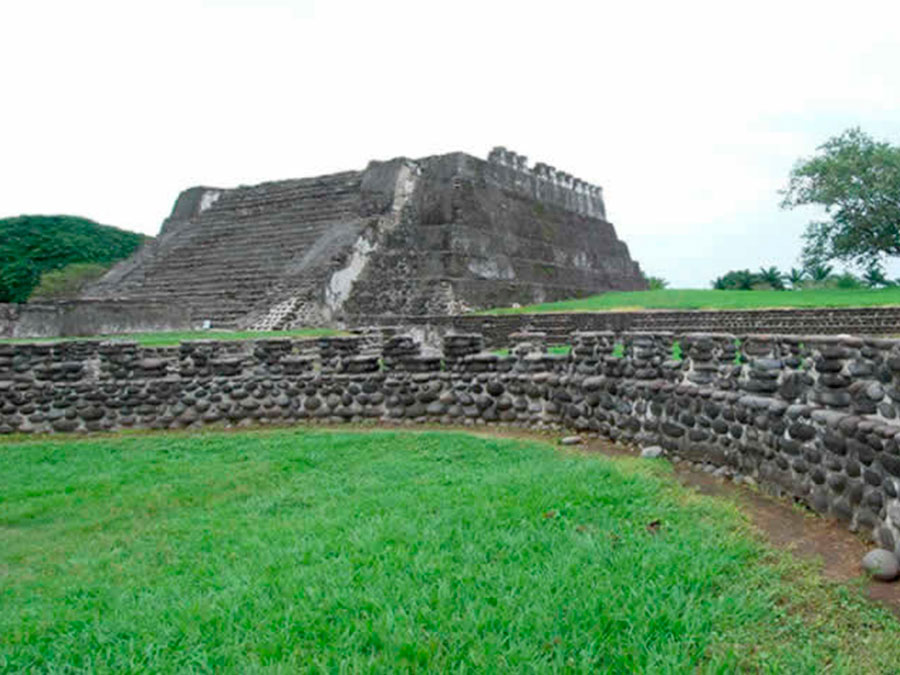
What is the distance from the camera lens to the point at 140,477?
699 centimetres

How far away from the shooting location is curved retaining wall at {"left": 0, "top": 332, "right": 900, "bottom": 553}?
453cm

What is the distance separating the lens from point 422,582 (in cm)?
372

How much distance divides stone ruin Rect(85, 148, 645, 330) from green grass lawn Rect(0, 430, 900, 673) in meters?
15.9

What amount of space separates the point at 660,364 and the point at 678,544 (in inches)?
137

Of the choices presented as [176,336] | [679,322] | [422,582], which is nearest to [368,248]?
[176,336]

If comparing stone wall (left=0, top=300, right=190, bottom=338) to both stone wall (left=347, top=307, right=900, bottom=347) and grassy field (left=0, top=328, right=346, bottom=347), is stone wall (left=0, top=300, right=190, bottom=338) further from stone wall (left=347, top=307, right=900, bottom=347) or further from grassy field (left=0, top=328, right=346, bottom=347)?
stone wall (left=347, top=307, right=900, bottom=347)

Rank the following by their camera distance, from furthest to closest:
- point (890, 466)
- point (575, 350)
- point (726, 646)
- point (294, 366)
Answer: point (294, 366) < point (575, 350) < point (890, 466) < point (726, 646)

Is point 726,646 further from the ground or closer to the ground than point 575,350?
closer to the ground

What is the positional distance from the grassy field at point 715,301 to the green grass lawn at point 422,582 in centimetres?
1690

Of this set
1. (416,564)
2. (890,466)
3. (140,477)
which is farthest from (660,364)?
(140,477)

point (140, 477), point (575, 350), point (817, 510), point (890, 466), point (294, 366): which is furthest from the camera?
point (294, 366)

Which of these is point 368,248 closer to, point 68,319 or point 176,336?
point 176,336

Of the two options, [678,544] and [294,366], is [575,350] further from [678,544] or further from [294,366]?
[678,544]

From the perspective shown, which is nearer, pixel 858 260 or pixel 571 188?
pixel 858 260
